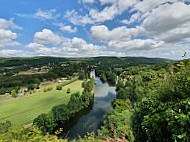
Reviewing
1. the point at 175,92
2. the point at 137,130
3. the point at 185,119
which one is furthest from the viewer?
the point at 137,130

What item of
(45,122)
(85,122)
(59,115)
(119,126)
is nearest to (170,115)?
(119,126)

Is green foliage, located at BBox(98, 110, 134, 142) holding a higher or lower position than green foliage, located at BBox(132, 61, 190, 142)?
lower

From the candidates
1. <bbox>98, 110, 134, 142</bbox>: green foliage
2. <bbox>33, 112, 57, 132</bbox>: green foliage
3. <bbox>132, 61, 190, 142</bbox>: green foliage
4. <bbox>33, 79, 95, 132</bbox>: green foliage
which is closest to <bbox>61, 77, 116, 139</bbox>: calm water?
<bbox>33, 79, 95, 132</bbox>: green foliage

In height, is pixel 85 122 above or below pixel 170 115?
below

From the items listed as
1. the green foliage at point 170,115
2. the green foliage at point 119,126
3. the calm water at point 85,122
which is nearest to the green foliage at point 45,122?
the calm water at point 85,122

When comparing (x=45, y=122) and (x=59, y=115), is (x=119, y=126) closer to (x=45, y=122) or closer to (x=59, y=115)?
(x=59, y=115)

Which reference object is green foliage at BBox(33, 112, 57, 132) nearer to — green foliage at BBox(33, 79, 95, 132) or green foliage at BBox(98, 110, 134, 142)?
green foliage at BBox(33, 79, 95, 132)

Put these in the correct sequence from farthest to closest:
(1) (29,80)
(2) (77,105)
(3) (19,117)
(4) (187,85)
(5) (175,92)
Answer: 1. (1) (29,80)
2. (2) (77,105)
3. (3) (19,117)
4. (5) (175,92)
5. (4) (187,85)

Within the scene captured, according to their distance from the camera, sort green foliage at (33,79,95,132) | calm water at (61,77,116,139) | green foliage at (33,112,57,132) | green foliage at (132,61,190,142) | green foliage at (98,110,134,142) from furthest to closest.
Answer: calm water at (61,77,116,139), green foliage at (33,79,95,132), green foliage at (33,112,57,132), green foliage at (98,110,134,142), green foliage at (132,61,190,142)

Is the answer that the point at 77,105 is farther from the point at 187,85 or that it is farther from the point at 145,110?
the point at 187,85

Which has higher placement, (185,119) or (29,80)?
(185,119)

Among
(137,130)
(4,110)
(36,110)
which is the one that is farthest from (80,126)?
(4,110)
